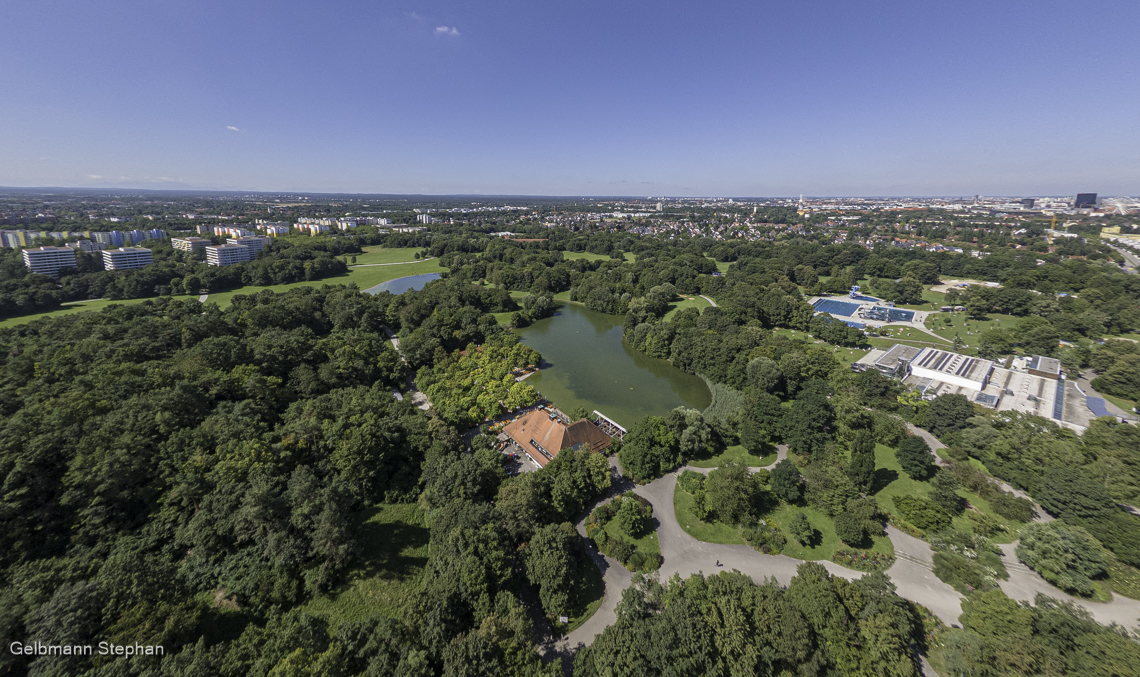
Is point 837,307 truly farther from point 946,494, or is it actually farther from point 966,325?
point 946,494

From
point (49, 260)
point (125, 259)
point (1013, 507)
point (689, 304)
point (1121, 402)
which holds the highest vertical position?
point (49, 260)

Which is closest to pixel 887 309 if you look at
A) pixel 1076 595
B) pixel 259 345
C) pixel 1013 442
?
pixel 1013 442

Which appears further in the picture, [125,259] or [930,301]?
[125,259]

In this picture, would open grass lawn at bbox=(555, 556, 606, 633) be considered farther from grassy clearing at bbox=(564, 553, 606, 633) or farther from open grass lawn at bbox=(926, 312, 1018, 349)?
open grass lawn at bbox=(926, 312, 1018, 349)

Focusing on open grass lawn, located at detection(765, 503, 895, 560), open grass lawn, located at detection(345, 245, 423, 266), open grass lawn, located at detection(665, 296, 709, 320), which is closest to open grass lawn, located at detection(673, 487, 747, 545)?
open grass lawn, located at detection(765, 503, 895, 560)

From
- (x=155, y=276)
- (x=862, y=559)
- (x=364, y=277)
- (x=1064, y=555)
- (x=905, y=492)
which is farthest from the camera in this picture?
(x=364, y=277)

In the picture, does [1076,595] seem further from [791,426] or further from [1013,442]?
[791,426]

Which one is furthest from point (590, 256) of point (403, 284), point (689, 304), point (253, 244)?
point (253, 244)
